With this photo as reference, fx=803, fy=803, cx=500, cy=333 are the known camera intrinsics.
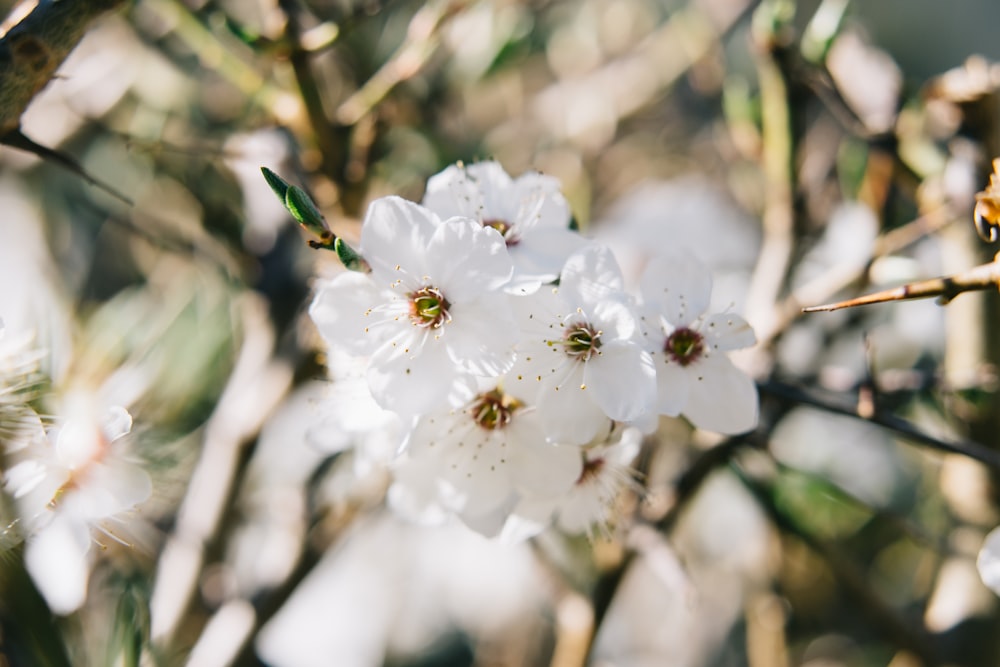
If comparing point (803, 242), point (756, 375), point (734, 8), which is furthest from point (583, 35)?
point (756, 375)

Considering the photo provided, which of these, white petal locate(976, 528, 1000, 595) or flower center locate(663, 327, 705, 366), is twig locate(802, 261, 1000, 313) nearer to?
flower center locate(663, 327, 705, 366)

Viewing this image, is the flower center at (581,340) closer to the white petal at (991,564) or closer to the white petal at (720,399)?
the white petal at (720,399)

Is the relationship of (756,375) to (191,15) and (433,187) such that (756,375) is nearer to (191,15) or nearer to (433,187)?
(433,187)

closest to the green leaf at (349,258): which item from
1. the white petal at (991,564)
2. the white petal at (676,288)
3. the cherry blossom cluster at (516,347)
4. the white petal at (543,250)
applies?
the cherry blossom cluster at (516,347)

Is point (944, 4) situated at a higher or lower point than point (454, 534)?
lower

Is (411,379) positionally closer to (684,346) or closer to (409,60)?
(684,346)

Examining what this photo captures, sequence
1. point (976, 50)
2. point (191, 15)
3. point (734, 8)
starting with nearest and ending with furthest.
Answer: point (191, 15)
point (734, 8)
point (976, 50)

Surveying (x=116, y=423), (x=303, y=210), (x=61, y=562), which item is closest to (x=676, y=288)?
(x=303, y=210)
